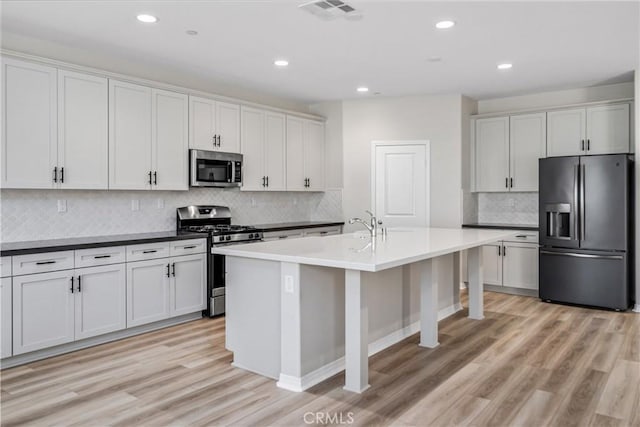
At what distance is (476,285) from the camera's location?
4.94m

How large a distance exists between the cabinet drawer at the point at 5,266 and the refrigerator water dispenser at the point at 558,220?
5293mm

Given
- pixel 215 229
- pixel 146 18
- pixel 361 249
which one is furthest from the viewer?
pixel 215 229

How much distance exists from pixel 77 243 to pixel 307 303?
205 cm

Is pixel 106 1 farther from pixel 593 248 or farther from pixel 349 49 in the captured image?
pixel 593 248

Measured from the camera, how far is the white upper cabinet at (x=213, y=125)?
5.16 m

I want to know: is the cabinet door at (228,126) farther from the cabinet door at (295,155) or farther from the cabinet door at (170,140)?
the cabinet door at (295,155)

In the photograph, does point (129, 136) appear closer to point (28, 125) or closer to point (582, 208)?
point (28, 125)

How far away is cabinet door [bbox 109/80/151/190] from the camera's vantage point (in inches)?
175

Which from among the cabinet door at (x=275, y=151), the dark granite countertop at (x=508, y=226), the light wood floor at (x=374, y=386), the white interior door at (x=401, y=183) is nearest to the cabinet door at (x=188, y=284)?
the light wood floor at (x=374, y=386)

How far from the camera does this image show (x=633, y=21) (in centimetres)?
370

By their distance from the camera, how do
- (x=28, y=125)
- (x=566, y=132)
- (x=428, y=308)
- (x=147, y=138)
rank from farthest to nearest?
(x=566, y=132) → (x=147, y=138) → (x=428, y=308) → (x=28, y=125)

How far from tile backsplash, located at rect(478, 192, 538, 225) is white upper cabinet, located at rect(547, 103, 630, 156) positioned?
772 mm

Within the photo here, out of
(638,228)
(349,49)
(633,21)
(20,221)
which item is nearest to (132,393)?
(20,221)

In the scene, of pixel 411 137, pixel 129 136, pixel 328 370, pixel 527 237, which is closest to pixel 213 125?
pixel 129 136
